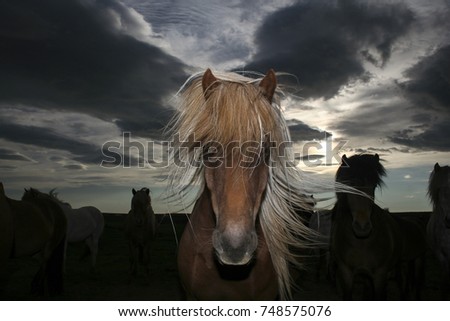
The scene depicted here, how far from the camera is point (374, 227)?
204 inches

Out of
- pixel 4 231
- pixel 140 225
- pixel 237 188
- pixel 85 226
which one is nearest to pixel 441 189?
pixel 237 188

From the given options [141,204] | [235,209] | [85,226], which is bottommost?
[85,226]

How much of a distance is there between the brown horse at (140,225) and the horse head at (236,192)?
26.7 ft

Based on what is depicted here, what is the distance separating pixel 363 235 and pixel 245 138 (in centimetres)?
314

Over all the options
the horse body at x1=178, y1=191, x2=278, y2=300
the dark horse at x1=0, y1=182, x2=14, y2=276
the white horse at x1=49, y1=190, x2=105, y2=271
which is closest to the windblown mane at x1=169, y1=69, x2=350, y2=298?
the horse body at x1=178, y1=191, x2=278, y2=300

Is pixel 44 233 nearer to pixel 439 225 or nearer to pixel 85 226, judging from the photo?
pixel 85 226

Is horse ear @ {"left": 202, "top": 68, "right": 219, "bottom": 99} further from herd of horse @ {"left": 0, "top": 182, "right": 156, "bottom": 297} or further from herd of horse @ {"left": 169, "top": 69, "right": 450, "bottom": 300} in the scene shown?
herd of horse @ {"left": 0, "top": 182, "right": 156, "bottom": 297}

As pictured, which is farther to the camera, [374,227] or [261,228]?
[374,227]

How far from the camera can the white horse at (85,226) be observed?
1048cm

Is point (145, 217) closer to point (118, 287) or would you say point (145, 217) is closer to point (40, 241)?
point (118, 287)

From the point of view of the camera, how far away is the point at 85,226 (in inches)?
429
